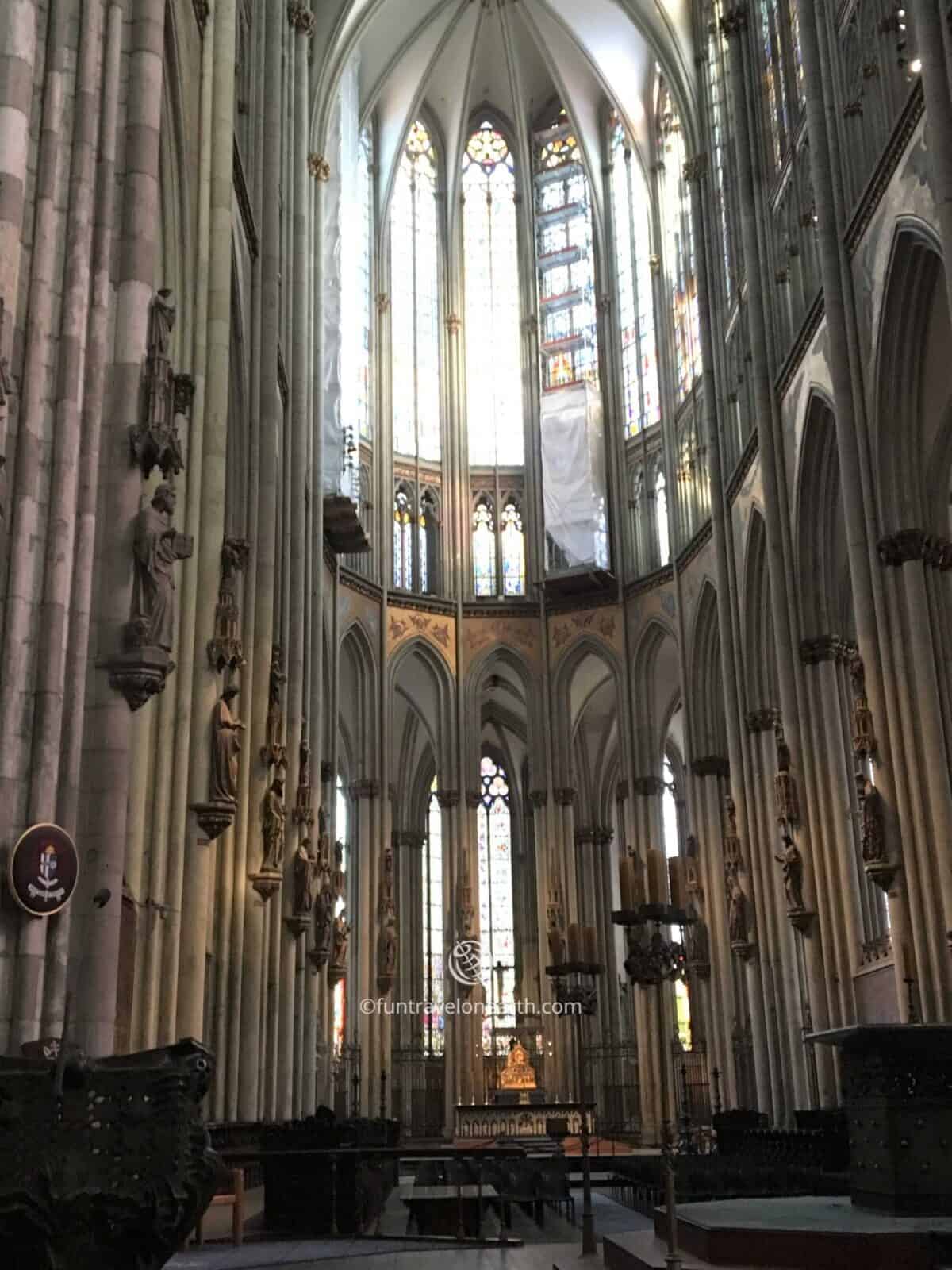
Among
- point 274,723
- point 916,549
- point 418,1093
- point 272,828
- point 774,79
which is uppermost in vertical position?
Result: point 774,79

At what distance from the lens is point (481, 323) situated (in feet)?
133

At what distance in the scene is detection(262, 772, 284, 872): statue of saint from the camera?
19594 mm

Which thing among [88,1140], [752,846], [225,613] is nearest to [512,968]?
[752,846]

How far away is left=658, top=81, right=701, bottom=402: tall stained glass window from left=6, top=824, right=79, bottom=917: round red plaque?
1012 inches

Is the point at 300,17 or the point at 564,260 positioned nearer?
the point at 300,17

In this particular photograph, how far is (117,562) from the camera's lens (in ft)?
36.4

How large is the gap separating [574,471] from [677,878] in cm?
2277

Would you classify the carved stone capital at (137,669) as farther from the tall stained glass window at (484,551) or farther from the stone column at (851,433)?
the tall stained glass window at (484,551)

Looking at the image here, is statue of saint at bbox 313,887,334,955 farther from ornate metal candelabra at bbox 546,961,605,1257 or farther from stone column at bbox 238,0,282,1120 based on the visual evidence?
stone column at bbox 238,0,282,1120

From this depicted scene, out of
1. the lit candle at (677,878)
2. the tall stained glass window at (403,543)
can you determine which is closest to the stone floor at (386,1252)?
the lit candle at (677,878)

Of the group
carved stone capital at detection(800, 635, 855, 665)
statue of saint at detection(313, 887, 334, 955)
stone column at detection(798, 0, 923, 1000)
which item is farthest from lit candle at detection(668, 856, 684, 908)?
statue of saint at detection(313, 887, 334, 955)

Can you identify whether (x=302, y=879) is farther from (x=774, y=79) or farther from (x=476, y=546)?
(x=476, y=546)

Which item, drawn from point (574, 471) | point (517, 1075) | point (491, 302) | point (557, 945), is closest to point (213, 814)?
point (557, 945)
